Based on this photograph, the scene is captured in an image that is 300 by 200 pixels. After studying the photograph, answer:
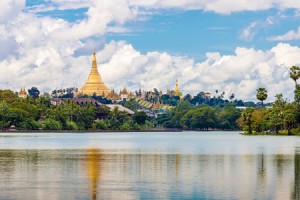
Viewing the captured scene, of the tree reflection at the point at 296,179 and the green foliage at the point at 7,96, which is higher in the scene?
the green foliage at the point at 7,96

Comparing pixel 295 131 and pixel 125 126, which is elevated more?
pixel 125 126

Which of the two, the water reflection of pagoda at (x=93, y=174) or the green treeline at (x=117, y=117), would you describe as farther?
the green treeline at (x=117, y=117)

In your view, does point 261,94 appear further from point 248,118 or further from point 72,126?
point 72,126

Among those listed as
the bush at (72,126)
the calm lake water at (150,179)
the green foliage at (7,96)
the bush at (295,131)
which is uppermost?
the green foliage at (7,96)

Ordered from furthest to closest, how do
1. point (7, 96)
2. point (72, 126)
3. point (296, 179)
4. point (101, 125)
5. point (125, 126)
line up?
1. point (125, 126)
2. point (101, 125)
3. point (7, 96)
4. point (72, 126)
5. point (296, 179)

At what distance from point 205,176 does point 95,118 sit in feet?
484

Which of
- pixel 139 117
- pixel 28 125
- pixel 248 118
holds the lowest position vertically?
pixel 28 125

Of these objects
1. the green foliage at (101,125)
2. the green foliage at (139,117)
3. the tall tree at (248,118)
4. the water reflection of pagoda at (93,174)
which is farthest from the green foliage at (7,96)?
the water reflection of pagoda at (93,174)

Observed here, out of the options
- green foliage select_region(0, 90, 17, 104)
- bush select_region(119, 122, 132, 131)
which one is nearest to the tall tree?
bush select_region(119, 122, 132, 131)

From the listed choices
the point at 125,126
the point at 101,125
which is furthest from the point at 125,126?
the point at 101,125

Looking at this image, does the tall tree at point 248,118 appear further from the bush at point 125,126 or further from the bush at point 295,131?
the bush at point 125,126

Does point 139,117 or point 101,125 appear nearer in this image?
point 101,125

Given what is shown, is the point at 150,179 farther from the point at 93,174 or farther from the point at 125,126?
the point at 125,126

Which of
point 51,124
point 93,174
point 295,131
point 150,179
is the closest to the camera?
point 150,179
